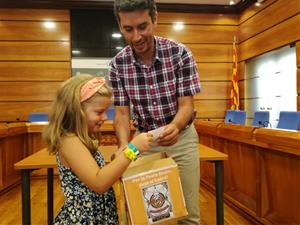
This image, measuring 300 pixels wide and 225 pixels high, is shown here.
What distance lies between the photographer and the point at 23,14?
6.97 metres

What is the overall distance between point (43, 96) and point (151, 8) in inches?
242

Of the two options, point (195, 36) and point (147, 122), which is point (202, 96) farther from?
point (147, 122)

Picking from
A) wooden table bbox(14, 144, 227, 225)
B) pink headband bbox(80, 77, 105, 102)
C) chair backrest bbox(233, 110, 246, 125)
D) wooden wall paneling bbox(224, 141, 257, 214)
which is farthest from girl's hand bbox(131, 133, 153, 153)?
chair backrest bbox(233, 110, 246, 125)

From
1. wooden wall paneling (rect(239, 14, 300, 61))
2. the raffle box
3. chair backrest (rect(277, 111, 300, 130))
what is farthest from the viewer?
wooden wall paneling (rect(239, 14, 300, 61))

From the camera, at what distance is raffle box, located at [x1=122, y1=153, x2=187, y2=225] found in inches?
41.6

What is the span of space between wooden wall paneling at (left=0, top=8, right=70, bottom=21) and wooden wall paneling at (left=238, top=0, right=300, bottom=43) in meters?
3.84

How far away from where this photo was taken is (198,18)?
7402mm

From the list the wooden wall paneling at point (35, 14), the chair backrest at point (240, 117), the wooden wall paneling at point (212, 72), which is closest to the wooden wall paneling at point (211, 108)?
the wooden wall paneling at point (212, 72)

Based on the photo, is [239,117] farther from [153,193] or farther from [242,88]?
[153,193]

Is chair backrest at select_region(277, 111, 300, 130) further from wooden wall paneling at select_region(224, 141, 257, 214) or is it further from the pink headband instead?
the pink headband

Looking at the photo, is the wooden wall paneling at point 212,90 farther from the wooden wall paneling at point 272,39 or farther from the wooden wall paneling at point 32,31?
the wooden wall paneling at point 32,31

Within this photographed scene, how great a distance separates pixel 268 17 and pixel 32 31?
4.83 meters

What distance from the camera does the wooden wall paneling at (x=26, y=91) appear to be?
22.9ft

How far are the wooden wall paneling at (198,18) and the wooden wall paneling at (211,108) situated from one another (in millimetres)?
1798
